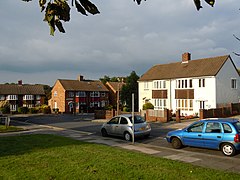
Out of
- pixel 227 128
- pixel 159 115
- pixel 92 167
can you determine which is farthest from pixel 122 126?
pixel 159 115

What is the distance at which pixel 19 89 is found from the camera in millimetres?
67250

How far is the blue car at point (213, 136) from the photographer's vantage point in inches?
419

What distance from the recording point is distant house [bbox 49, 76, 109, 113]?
57938 millimetres

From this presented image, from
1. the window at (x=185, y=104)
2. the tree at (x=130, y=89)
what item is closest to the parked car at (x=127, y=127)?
the window at (x=185, y=104)

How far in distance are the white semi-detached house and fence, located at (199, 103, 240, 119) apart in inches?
53.2

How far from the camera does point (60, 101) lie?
5878 cm

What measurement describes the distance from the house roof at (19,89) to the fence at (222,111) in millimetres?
51841

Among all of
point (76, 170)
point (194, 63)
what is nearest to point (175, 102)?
point (194, 63)

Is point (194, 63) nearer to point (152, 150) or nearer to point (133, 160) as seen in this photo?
point (152, 150)

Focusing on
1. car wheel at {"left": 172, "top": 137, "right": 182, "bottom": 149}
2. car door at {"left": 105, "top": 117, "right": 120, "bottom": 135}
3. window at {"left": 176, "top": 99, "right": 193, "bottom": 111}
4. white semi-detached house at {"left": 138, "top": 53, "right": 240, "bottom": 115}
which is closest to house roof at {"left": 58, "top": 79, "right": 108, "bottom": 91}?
white semi-detached house at {"left": 138, "top": 53, "right": 240, "bottom": 115}

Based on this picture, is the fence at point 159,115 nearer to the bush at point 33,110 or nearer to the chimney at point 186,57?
the chimney at point 186,57

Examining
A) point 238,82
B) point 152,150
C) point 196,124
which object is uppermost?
point 238,82

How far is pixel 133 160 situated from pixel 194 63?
1220 inches

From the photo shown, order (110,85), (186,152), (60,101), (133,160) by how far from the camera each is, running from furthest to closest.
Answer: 1. (110,85)
2. (60,101)
3. (186,152)
4. (133,160)
